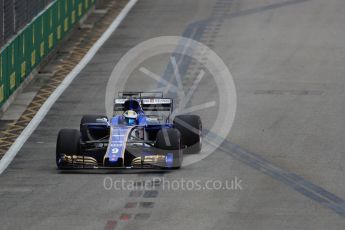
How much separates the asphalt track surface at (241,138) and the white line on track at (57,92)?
258 millimetres

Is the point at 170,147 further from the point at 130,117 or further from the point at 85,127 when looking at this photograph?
the point at 85,127

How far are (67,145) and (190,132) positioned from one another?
3425 mm

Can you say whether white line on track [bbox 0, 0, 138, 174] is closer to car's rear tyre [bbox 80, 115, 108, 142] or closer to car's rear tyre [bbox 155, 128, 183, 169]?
car's rear tyre [bbox 80, 115, 108, 142]

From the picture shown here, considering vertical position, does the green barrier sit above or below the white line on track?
above

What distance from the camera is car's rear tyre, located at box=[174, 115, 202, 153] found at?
3206 centimetres

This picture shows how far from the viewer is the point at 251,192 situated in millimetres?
28406

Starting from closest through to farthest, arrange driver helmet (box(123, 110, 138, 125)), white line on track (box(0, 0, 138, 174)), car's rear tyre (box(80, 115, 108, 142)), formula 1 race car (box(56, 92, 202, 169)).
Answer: formula 1 race car (box(56, 92, 202, 169)) → driver helmet (box(123, 110, 138, 125)) → car's rear tyre (box(80, 115, 108, 142)) → white line on track (box(0, 0, 138, 174))

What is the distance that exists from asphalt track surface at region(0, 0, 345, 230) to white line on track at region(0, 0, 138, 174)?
0.26m

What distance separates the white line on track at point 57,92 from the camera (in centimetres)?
3325

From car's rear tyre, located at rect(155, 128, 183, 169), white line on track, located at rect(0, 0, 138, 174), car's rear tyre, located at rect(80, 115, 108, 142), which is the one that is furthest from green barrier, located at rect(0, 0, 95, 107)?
car's rear tyre, located at rect(155, 128, 183, 169)

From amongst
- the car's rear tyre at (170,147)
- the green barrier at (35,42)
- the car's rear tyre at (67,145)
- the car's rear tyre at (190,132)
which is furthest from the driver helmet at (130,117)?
the green barrier at (35,42)

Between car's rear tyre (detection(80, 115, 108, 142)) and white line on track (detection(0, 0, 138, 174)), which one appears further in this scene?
white line on track (detection(0, 0, 138, 174))

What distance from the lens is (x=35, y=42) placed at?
4266 cm

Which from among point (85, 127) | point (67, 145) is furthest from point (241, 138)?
point (67, 145)
